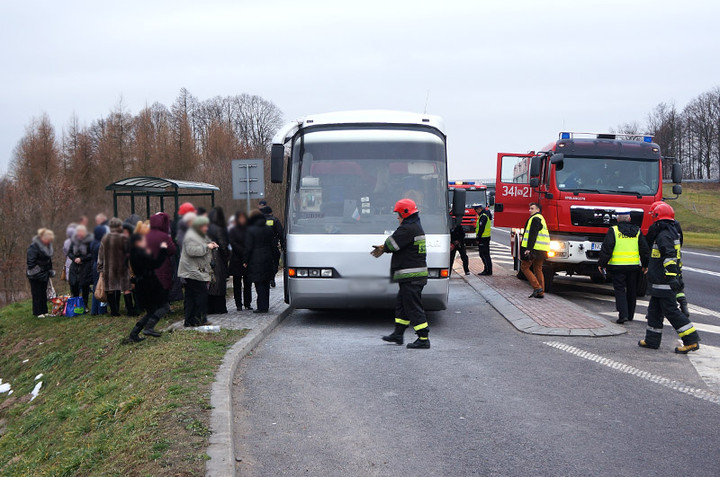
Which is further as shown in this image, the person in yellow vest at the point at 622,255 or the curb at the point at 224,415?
the person in yellow vest at the point at 622,255

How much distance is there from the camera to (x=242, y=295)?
14.1 metres

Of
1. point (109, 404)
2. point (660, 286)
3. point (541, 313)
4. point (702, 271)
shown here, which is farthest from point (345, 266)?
point (702, 271)

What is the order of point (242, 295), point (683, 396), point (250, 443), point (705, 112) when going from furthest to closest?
point (705, 112)
point (242, 295)
point (683, 396)
point (250, 443)

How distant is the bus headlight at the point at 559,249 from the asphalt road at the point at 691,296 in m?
1.22

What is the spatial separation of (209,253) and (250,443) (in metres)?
5.16

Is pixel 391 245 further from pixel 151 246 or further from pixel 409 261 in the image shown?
pixel 151 246

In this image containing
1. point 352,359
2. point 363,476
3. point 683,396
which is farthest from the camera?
point 352,359

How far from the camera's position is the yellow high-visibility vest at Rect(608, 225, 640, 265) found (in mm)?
12836

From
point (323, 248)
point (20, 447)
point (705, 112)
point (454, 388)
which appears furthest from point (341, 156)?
point (705, 112)

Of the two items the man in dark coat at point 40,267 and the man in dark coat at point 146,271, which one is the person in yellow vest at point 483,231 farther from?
the man in dark coat at point 146,271

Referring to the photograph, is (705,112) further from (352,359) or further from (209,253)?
(209,253)

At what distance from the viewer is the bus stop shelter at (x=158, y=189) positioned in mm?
1354

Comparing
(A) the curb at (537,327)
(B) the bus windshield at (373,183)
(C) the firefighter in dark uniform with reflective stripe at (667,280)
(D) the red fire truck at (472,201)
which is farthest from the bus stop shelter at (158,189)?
(D) the red fire truck at (472,201)

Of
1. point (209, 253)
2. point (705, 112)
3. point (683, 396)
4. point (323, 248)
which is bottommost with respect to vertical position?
point (683, 396)
